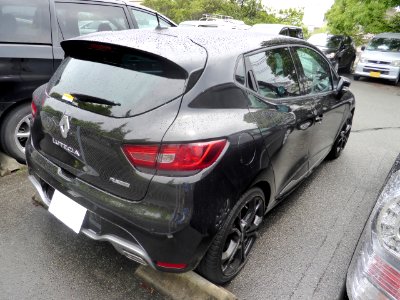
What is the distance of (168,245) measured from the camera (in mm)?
1872

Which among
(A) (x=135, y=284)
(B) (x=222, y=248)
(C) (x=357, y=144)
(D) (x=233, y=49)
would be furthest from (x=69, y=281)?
(C) (x=357, y=144)

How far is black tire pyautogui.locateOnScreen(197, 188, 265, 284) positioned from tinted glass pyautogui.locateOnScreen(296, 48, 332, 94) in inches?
50.7

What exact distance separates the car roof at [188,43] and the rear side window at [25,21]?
135cm

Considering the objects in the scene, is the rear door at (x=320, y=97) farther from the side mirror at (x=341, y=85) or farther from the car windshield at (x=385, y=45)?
the car windshield at (x=385, y=45)

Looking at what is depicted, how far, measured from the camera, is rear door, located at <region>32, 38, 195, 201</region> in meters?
1.86

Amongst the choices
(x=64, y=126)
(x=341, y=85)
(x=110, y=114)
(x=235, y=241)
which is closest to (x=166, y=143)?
(x=110, y=114)

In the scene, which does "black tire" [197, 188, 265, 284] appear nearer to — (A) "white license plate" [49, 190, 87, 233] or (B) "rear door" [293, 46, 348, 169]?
(A) "white license plate" [49, 190, 87, 233]

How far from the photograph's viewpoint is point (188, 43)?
89.3 inches

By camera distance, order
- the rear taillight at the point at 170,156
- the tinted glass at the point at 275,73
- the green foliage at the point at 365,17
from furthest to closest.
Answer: the green foliage at the point at 365,17, the tinted glass at the point at 275,73, the rear taillight at the point at 170,156

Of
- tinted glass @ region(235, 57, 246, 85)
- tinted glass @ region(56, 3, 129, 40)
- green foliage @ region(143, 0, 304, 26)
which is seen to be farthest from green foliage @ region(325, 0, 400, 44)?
tinted glass @ region(235, 57, 246, 85)

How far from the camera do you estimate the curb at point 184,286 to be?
2.12 m

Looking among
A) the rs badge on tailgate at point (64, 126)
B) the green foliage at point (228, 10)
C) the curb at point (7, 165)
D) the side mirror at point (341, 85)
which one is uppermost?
the rs badge on tailgate at point (64, 126)

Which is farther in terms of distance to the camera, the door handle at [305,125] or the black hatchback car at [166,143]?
the door handle at [305,125]

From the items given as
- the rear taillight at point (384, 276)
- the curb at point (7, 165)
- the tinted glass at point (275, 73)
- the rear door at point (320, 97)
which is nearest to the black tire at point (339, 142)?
the rear door at point (320, 97)
